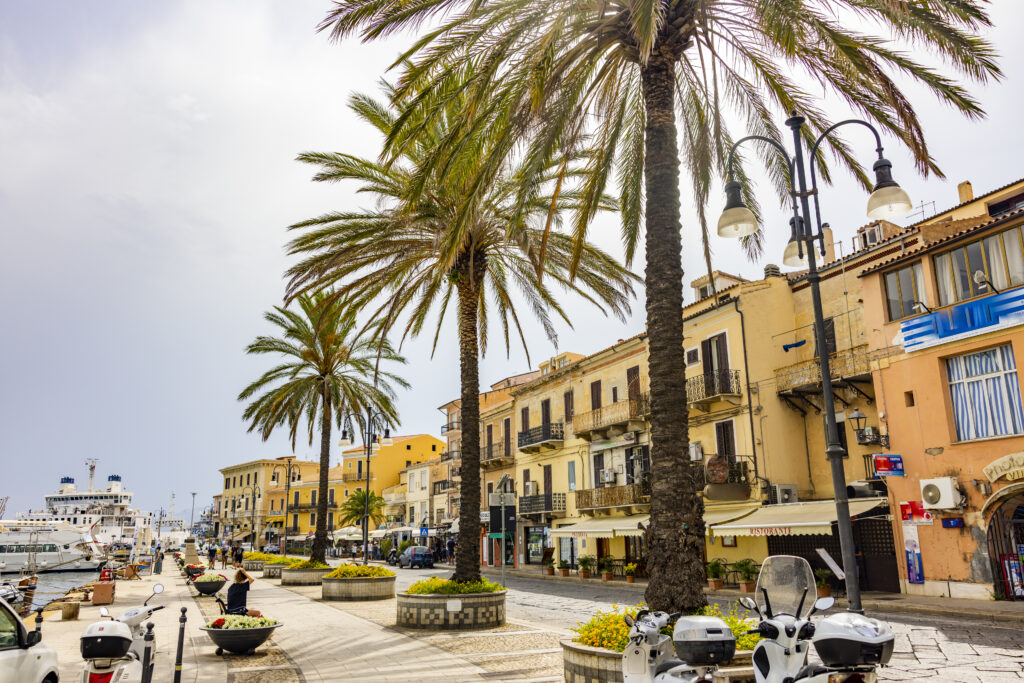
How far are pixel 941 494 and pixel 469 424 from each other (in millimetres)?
12119

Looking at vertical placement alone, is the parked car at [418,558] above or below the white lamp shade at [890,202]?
below

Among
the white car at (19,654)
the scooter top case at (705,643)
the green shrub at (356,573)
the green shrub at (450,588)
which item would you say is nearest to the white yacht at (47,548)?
the green shrub at (356,573)

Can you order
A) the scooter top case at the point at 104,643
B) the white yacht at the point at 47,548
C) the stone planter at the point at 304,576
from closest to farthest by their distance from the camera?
the scooter top case at the point at 104,643
the stone planter at the point at 304,576
the white yacht at the point at 47,548

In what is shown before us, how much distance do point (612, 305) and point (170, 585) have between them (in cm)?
2543

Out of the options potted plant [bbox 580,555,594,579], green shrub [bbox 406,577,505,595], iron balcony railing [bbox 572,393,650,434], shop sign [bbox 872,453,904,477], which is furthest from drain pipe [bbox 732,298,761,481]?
green shrub [bbox 406,577,505,595]

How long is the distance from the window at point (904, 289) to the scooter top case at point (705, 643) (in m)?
17.8

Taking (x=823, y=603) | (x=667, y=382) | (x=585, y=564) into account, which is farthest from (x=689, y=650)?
(x=585, y=564)

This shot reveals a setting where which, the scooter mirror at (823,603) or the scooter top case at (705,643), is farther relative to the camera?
the scooter top case at (705,643)

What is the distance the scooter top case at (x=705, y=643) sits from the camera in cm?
493

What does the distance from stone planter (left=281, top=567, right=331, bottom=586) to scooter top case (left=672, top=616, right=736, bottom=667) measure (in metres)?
24.7

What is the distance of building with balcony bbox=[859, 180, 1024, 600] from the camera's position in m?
17.2

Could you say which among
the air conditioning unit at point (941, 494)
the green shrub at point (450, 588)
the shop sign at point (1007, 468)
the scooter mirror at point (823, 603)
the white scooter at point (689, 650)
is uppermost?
the shop sign at point (1007, 468)

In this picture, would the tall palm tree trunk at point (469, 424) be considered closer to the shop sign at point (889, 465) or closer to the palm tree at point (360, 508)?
the shop sign at point (889, 465)

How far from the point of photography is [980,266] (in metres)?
18.2
